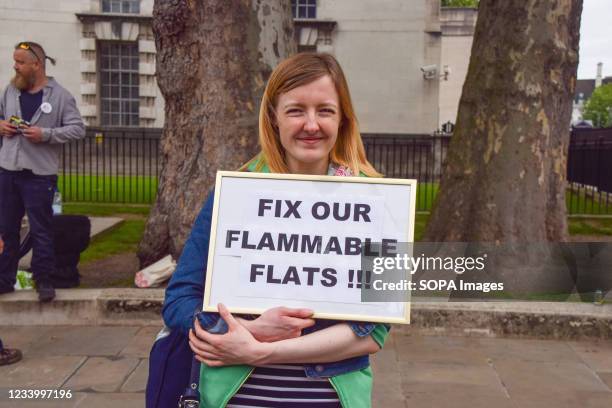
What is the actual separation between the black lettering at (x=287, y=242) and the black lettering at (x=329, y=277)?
Result: 11 cm

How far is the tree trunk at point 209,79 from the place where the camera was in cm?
626

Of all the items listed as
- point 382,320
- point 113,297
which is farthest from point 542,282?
point 382,320

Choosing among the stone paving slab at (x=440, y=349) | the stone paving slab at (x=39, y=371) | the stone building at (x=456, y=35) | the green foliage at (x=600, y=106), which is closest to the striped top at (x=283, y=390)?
the stone paving slab at (x=39, y=371)

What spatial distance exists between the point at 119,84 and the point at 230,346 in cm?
2311

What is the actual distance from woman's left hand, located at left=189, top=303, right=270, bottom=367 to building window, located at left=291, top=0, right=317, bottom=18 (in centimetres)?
2266

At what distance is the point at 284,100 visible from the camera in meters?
2.04

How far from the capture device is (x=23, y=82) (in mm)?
5742

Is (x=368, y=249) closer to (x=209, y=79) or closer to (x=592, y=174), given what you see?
(x=209, y=79)

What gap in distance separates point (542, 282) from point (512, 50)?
218 centimetres

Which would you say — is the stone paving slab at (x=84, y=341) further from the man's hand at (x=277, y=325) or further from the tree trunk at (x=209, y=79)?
the man's hand at (x=277, y=325)

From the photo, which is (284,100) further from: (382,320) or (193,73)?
(193,73)

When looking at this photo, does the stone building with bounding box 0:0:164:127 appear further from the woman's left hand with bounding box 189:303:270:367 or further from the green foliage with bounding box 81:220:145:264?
the woman's left hand with bounding box 189:303:270:367

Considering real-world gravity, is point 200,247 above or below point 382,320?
above

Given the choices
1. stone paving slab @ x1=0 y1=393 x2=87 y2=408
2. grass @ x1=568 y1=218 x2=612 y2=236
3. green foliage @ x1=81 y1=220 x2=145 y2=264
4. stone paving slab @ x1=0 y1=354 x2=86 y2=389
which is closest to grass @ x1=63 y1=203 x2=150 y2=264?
green foliage @ x1=81 y1=220 x2=145 y2=264
